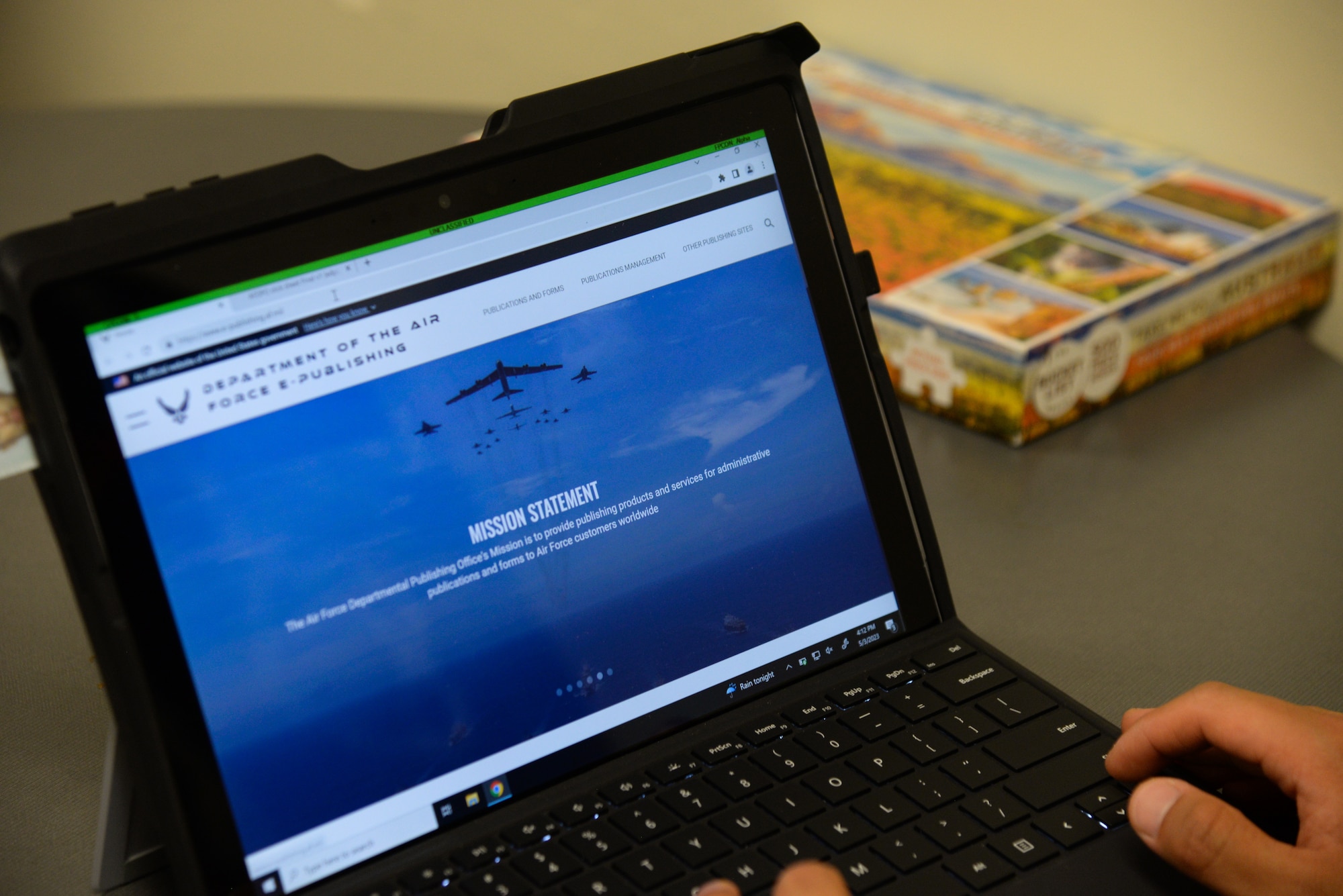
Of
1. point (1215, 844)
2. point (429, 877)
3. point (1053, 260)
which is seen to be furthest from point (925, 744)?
point (1053, 260)

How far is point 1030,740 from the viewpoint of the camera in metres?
0.54

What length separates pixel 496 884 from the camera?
49cm

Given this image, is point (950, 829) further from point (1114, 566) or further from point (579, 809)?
point (1114, 566)

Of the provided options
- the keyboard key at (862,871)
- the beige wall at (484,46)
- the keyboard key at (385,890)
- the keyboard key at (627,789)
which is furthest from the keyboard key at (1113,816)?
the beige wall at (484,46)

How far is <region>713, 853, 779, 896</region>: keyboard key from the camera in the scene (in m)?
0.48

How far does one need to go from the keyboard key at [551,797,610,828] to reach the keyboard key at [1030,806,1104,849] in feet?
0.65

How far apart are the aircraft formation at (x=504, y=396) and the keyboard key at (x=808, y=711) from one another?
0.19m

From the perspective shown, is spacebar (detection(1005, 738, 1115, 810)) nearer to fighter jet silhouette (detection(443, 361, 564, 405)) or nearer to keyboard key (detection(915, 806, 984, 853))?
keyboard key (detection(915, 806, 984, 853))

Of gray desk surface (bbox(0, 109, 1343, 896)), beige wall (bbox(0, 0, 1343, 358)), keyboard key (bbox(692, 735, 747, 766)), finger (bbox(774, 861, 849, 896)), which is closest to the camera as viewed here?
finger (bbox(774, 861, 849, 896))

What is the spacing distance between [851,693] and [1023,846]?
112 mm

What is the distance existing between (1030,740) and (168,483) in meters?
0.41

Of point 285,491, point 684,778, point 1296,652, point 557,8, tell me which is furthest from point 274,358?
point 557,8

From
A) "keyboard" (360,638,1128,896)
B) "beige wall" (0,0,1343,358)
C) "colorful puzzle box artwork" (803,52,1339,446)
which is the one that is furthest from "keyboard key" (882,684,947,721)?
"beige wall" (0,0,1343,358)

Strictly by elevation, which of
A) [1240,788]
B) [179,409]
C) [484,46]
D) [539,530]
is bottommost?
[1240,788]
